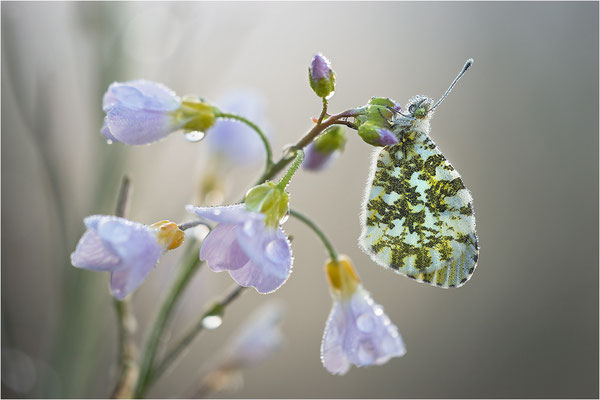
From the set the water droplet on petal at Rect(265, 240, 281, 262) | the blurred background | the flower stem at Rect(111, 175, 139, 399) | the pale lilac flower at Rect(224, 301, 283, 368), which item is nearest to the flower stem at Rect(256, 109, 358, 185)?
the water droplet on petal at Rect(265, 240, 281, 262)

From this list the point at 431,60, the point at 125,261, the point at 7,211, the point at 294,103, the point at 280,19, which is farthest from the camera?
the point at 431,60

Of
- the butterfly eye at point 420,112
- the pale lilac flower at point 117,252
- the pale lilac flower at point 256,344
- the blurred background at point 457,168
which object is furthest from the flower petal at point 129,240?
the blurred background at point 457,168

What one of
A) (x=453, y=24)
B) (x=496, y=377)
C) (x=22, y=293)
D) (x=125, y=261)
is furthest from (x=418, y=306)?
(x=125, y=261)

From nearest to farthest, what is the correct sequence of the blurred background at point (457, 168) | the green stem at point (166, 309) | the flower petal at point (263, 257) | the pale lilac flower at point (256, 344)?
the flower petal at point (263, 257)
the green stem at point (166, 309)
the pale lilac flower at point (256, 344)
the blurred background at point (457, 168)

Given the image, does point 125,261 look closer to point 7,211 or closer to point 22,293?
point 7,211

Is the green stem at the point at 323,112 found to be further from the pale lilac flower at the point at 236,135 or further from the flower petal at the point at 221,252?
the pale lilac flower at the point at 236,135

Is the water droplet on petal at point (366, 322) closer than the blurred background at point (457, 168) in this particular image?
Yes

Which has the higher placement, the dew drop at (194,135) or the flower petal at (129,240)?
the dew drop at (194,135)
